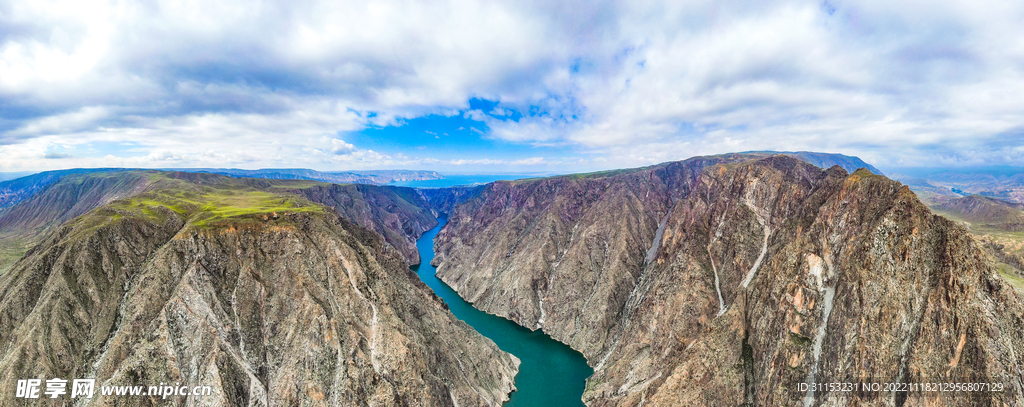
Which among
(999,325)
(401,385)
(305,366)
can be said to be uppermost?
(999,325)

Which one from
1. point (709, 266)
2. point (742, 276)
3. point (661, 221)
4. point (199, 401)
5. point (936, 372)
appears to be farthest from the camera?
point (661, 221)

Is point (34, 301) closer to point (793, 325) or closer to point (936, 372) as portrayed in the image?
point (793, 325)

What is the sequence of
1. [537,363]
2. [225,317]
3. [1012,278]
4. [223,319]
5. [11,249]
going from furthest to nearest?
1. [11,249]
2. [537,363]
3. [225,317]
4. [223,319]
5. [1012,278]

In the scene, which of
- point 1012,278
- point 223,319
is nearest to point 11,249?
point 223,319

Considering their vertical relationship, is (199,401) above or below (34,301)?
below

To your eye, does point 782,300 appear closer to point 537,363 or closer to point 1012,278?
point 1012,278

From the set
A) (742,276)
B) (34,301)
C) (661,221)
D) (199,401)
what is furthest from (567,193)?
(34,301)

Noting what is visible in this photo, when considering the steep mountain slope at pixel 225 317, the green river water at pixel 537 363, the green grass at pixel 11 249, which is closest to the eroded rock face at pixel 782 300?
the green river water at pixel 537 363
